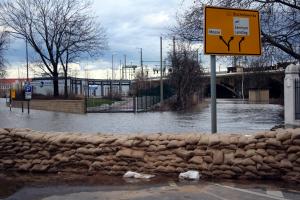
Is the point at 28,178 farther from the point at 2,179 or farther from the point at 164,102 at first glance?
the point at 164,102

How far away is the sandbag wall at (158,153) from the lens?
1113 cm

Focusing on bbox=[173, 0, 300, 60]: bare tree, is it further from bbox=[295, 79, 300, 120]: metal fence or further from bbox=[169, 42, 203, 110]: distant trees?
bbox=[169, 42, 203, 110]: distant trees

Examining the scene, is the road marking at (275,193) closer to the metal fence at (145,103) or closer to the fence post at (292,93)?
the fence post at (292,93)

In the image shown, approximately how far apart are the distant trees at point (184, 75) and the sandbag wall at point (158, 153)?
3487 cm

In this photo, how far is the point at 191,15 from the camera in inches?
1041

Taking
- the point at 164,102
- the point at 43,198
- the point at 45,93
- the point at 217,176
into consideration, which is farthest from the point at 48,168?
the point at 45,93

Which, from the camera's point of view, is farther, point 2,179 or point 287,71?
point 287,71

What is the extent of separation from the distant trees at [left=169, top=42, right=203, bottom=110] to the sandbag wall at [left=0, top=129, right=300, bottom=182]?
34.9 m

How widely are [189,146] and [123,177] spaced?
1.53m

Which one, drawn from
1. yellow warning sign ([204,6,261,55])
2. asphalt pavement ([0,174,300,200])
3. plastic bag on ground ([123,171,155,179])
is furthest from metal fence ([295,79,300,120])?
plastic bag on ground ([123,171,155,179])

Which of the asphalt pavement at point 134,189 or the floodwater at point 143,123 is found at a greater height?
the floodwater at point 143,123

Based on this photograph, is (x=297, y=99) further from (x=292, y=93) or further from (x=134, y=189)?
(x=134, y=189)

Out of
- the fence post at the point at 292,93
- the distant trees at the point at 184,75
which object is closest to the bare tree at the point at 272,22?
the fence post at the point at 292,93

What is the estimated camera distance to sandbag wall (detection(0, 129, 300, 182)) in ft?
36.5
